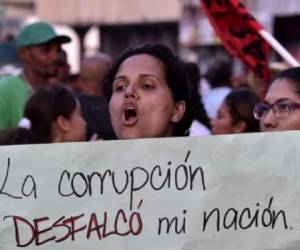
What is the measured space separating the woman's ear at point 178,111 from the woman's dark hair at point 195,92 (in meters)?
0.09

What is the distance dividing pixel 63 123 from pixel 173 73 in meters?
1.21

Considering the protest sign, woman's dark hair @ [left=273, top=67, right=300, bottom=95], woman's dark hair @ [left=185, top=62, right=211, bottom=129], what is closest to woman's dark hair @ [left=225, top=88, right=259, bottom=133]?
woman's dark hair @ [left=185, top=62, right=211, bottom=129]

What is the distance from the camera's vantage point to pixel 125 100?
9.70 feet

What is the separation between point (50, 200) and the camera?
2521 millimetres

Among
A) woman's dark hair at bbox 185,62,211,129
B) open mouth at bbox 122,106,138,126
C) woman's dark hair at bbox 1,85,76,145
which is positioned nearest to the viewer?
open mouth at bbox 122,106,138,126

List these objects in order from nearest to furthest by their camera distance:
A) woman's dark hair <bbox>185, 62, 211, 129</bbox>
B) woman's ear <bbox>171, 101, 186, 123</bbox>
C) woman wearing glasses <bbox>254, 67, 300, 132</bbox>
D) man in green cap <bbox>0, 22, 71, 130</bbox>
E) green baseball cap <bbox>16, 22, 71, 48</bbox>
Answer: woman's ear <bbox>171, 101, 186, 123</bbox> → woman wearing glasses <bbox>254, 67, 300, 132</bbox> → woman's dark hair <bbox>185, 62, 211, 129</bbox> → man in green cap <bbox>0, 22, 71, 130</bbox> → green baseball cap <bbox>16, 22, 71, 48</bbox>

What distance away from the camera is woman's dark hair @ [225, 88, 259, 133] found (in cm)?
530

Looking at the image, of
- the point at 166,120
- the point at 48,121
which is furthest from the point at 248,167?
the point at 48,121

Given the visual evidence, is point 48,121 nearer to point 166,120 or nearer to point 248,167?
point 166,120

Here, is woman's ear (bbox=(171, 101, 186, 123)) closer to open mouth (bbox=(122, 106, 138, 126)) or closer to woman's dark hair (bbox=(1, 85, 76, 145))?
open mouth (bbox=(122, 106, 138, 126))

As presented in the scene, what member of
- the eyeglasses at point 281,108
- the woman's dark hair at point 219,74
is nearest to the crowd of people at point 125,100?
the eyeglasses at point 281,108

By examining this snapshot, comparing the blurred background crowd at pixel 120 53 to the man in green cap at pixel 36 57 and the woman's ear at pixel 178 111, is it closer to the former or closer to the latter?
the man in green cap at pixel 36 57

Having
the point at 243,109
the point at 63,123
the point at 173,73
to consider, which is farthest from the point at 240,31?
the point at 173,73

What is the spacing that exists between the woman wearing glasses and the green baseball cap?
2.78 metres
